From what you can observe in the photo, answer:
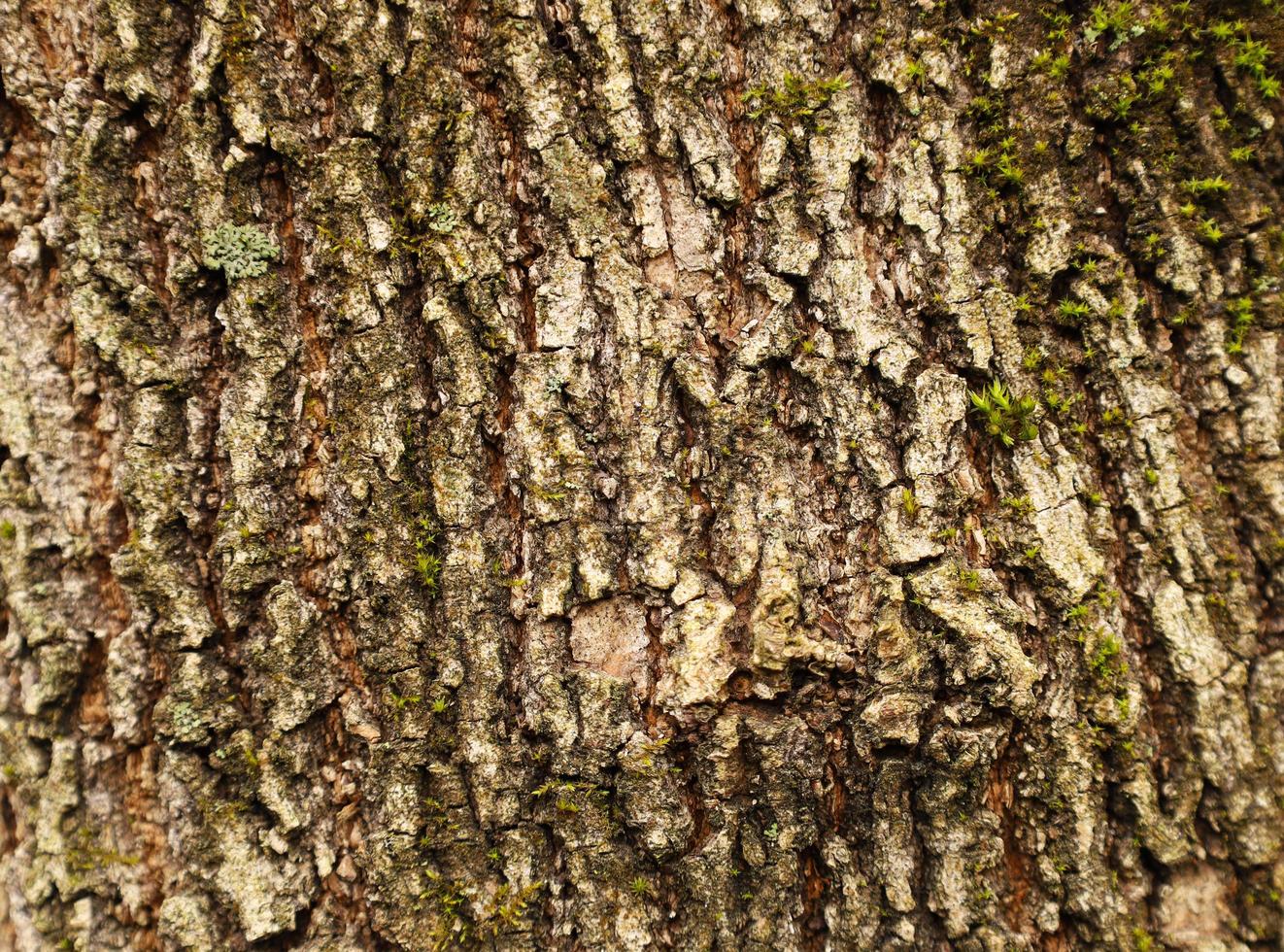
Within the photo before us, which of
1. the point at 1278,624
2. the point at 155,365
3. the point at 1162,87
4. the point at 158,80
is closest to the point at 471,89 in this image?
the point at 158,80

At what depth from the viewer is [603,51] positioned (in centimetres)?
200

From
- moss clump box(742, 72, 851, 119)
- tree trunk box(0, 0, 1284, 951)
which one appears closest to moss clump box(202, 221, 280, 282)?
tree trunk box(0, 0, 1284, 951)

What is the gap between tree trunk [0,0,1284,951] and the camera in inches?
74.5

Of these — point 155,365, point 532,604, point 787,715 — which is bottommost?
point 787,715

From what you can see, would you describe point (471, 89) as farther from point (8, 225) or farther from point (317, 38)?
point (8, 225)

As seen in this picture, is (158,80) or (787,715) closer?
(787,715)

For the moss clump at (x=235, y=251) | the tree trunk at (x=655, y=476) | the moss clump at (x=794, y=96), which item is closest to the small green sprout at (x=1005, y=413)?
the tree trunk at (x=655, y=476)

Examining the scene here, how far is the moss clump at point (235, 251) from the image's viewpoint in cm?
204

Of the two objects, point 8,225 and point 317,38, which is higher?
point 317,38

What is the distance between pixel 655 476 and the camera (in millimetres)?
1942

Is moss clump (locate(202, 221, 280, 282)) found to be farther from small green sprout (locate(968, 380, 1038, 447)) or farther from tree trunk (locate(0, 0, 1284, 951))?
small green sprout (locate(968, 380, 1038, 447))

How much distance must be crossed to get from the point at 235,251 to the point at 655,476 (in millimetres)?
1417

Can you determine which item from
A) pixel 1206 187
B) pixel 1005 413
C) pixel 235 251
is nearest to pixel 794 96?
pixel 1005 413

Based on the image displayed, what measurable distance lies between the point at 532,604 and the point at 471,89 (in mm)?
1532
